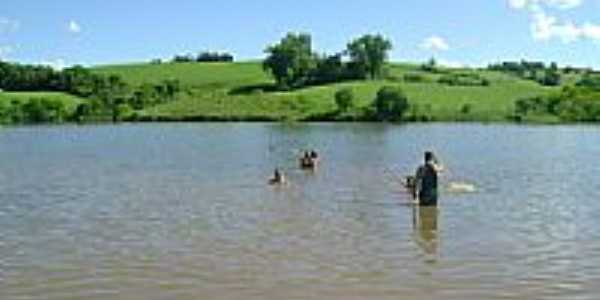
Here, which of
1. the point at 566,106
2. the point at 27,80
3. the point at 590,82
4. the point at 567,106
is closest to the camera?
the point at 567,106

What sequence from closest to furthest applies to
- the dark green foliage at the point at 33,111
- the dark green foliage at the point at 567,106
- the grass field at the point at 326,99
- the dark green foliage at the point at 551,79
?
1. the grass field at the point at 326,99
2. the dark green foliage at the point at 567,106
3. the dark green foliage at the point at 33,111
4. the dark green foliage at the point at 551,79

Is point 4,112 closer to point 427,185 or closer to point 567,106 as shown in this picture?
point 567,106

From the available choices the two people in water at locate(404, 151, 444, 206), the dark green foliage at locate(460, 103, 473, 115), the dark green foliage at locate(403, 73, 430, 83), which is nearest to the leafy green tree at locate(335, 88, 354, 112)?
the dark green foliage at locate(460, 103, 473, 115)

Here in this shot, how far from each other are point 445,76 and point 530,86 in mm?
14072

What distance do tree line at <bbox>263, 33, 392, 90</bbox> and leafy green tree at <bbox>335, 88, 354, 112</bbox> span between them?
22722 mm

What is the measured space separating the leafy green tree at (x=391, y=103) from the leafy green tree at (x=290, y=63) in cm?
2742

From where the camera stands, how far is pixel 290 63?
179625 mm

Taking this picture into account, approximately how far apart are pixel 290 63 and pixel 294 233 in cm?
15209

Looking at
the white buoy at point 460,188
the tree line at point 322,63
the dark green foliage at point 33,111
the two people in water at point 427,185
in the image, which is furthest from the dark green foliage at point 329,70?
the two people in water at point 427,185

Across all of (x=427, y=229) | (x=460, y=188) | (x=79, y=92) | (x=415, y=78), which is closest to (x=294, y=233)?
(x=427, y=229)

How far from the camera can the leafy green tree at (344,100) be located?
15512cm

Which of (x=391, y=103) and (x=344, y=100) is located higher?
(x=344, y=100)

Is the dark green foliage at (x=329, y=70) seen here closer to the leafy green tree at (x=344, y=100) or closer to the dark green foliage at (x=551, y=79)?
the leafy green tree at (x=344, y=100)

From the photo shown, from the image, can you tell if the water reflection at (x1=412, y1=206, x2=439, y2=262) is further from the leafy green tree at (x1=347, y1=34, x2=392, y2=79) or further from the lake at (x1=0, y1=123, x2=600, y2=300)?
the leafy green tree at (x1=347, y1=34, x2=392, y2=79)
